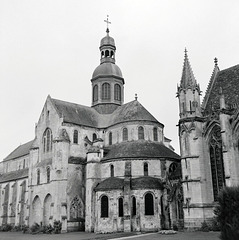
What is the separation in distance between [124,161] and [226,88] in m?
16.4

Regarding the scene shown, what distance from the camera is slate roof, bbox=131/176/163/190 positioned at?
41219 millimetres

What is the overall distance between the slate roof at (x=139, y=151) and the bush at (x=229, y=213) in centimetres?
2508

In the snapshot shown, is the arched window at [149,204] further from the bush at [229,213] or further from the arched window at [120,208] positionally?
the bush at [229,213]

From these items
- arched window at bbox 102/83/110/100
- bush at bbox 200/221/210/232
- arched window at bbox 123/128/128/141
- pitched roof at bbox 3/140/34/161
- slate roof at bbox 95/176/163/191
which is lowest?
bush at bbox 200/221/210/232

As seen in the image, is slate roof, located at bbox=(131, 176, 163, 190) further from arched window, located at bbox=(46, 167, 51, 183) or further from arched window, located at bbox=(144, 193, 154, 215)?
arched window, located at bbox=(46, 167, 51, 183)

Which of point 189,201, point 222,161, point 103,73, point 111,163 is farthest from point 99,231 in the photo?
point 103,73

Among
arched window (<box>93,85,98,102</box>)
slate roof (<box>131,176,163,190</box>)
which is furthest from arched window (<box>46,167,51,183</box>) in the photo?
arched window (<box>93,85,98,102</box>)

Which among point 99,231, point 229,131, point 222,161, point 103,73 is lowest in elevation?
point 99,231

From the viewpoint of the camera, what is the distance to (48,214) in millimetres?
49500

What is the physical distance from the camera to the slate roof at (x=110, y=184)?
1656 inches

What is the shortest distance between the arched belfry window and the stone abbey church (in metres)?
0.11

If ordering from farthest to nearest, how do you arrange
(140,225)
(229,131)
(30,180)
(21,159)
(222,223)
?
(21,159) < (30,180) < (140,225) < (229,131) < (222,223)

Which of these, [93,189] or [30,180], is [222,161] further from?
[30,180]

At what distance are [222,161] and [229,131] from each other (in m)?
3.49
